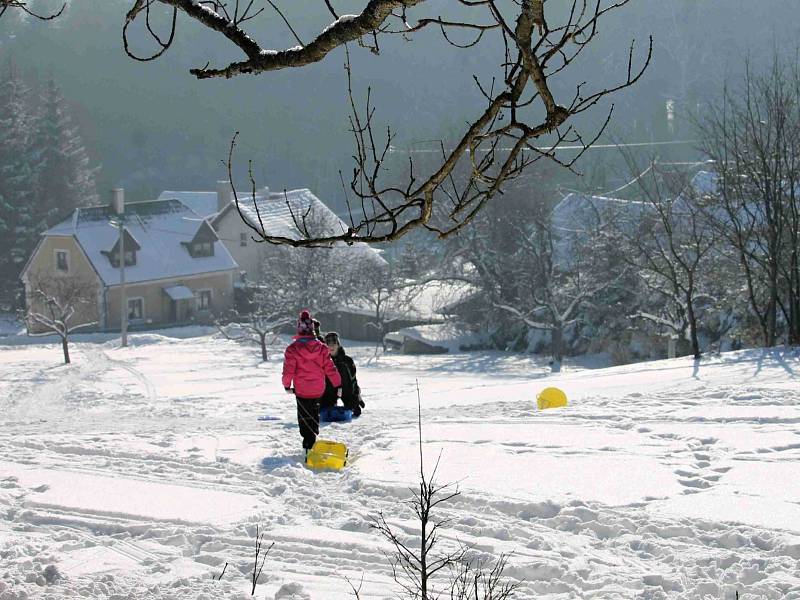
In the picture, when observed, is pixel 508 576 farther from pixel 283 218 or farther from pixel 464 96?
pixel 464 96

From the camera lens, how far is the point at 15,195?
54.2 meters

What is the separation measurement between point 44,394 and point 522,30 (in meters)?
18.8

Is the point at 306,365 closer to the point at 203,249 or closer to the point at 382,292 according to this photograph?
the point at 382,292

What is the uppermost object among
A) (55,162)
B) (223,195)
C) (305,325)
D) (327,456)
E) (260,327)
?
(55,162)

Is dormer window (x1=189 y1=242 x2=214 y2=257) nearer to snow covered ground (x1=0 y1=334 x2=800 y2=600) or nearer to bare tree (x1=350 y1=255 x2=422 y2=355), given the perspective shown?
bare tree (x1=350 y1=255 x2=422 y2=355)

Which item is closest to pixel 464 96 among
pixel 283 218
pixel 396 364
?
pixel 283 218

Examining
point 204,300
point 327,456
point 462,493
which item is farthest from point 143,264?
point 462,493

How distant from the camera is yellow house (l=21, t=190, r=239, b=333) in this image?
44.7 m

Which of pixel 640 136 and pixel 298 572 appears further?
pixel 640 136

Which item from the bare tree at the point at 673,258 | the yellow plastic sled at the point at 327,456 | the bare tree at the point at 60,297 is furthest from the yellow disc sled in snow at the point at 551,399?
the bare tree at the point at 60,297

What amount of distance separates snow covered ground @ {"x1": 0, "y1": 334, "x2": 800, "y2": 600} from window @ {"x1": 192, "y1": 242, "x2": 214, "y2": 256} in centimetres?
3385

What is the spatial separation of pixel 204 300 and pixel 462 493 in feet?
135

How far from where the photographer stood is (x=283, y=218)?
51156 millimetres

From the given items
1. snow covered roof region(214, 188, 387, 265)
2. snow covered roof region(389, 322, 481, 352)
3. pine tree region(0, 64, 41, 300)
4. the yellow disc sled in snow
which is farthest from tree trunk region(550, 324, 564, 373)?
pine tree region(0, 64, 41, 300)
